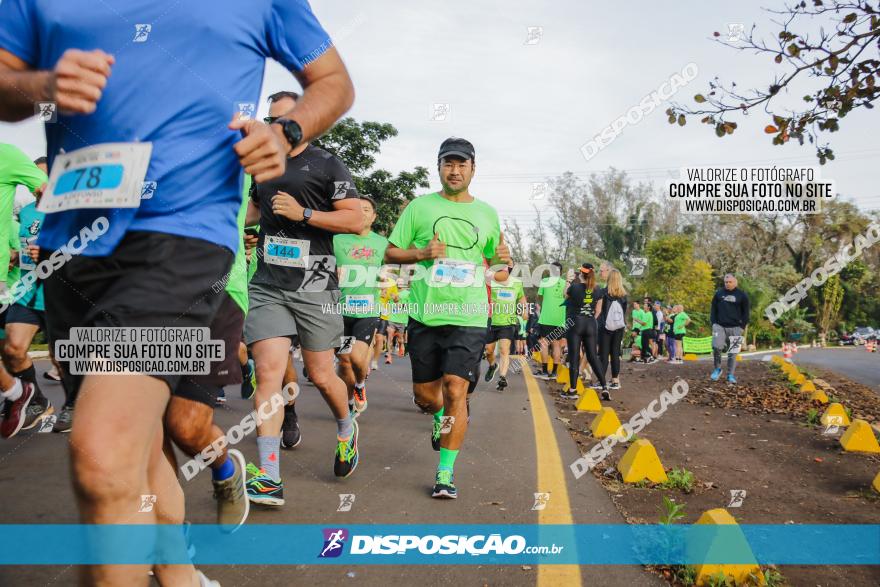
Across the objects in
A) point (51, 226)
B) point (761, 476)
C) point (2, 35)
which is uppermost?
point (2, 35)

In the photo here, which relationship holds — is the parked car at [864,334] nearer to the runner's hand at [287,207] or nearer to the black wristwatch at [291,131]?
the runner's hand at [287,207]

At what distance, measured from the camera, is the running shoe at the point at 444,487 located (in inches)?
171

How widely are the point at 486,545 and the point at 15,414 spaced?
4.62 meters

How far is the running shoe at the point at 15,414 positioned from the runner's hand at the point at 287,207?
3232 millimetres

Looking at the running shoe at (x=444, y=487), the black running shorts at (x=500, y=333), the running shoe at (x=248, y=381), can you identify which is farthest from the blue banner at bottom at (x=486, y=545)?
the black running shorts at (x=500, y=333)

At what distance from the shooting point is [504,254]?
206 inches

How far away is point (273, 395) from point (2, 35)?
2.71 m

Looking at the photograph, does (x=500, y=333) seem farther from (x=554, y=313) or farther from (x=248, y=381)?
→ (x=248, y=381)

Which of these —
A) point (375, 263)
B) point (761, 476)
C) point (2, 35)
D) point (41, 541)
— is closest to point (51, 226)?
point (2, 35)

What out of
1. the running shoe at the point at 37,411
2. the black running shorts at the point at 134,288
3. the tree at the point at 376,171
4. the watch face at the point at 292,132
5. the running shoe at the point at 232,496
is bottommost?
the running shoe at the point at 37,411

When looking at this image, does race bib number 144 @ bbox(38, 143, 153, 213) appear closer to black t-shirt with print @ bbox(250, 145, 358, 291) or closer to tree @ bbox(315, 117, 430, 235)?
black t-shirt with print @ bbox(250, 145, 358, 291)

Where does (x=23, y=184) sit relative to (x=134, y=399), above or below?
above

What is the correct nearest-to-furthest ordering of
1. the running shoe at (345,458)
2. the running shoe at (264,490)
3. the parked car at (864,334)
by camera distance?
the running shoe at (264,490)
the running shoe at (345,458)
the parked car at (864,334)

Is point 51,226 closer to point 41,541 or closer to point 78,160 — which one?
point 78,160
